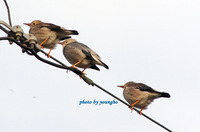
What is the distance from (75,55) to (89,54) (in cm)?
31

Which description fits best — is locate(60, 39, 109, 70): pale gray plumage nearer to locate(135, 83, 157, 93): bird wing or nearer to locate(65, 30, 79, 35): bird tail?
locate(65, 30, 79, 35): bird tail

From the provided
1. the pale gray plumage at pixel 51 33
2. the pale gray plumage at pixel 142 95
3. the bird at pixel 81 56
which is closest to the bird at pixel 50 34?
the pale gray plumage at pixel 51 33

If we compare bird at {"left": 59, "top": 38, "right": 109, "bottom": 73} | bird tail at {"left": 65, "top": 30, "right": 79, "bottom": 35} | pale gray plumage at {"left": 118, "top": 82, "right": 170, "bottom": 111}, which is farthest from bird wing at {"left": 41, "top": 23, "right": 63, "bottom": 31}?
pale gray plumage at {"left": 118, "top": 82, "right": 170, "bottom": 111}

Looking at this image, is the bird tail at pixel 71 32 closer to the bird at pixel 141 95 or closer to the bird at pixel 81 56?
the bird at pixel 81 56

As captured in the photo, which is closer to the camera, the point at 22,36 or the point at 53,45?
the point at 22,36

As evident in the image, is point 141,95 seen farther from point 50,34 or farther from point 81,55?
point 50,34

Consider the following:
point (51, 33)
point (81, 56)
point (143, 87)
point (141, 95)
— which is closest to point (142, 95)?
point (141, 95)

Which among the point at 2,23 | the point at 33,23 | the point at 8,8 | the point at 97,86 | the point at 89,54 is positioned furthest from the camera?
the point at 33,23

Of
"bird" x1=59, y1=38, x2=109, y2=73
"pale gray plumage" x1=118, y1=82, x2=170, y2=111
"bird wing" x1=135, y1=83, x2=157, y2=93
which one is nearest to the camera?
"bird" x1=59, y1=38, x2=109, y2=73

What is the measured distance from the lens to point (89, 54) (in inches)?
300

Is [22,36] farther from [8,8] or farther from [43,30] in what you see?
[43,30]

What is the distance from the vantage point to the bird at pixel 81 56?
24.9ft

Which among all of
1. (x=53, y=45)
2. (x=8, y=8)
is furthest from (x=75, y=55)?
(x=8, y=8)

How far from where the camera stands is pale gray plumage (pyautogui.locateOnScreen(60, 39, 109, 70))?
760cm
